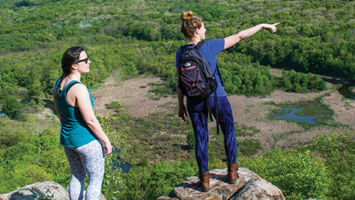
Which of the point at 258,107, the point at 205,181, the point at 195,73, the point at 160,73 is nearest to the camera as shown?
the point at 195,73

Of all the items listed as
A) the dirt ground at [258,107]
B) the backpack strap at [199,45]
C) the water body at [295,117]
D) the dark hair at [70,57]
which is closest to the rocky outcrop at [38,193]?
the dark hair at [70,57]

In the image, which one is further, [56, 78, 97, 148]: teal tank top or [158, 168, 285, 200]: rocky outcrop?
[158, 168, 285, 200]: rocky outcrop

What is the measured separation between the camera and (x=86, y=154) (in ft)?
14.5

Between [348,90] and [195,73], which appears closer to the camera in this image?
[195,73]

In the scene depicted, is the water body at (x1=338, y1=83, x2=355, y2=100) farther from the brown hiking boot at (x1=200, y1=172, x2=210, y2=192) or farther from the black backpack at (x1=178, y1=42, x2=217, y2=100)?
the black backpack at (x1=178, y1=42, x2=217, y2=100)

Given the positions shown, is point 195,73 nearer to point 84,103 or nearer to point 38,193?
point 84,103

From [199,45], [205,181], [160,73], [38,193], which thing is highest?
[199,45]

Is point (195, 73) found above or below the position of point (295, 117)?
above

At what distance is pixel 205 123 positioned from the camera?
5.55 metres

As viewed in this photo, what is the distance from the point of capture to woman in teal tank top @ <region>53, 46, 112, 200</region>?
423cm

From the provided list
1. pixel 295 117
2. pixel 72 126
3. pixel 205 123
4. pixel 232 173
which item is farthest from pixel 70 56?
pixel 295 117

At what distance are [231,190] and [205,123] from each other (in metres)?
1.27

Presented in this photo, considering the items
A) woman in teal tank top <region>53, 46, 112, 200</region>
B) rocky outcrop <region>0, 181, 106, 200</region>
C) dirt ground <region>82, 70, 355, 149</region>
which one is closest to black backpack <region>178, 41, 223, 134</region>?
woman in teal tank top <region>53, 46, 112, 200</region>

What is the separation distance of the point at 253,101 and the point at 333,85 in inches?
530
